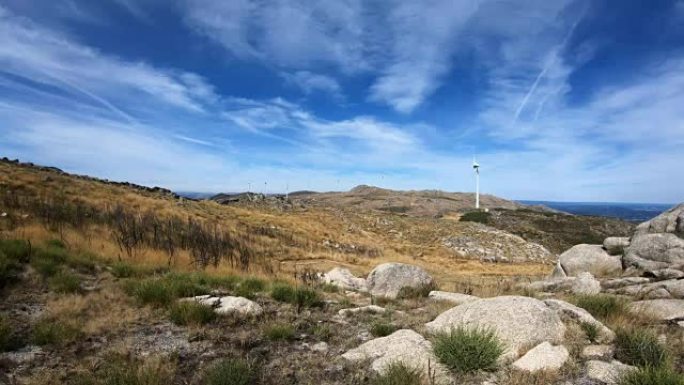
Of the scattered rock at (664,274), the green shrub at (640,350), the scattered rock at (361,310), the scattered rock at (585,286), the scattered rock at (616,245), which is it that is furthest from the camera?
the scattered rock at (616,245)

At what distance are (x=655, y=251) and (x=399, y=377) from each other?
15.6 metres

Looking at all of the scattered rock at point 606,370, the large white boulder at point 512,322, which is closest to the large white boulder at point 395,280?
the large white boulder at point 512,322

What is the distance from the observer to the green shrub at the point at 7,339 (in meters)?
6.07

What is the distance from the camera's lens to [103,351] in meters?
6.23

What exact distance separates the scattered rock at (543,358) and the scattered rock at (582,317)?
1268mm

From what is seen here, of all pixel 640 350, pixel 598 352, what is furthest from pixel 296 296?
pixel 640 350

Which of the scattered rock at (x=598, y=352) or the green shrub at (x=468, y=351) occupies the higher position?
the green shrub at (x=468, y=351)

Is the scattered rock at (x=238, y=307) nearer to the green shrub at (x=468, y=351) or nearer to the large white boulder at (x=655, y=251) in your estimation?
the green shrub at (x=468, y=351)

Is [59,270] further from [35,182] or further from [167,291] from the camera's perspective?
[35,182]

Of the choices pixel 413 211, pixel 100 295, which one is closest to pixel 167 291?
pixel 100 295

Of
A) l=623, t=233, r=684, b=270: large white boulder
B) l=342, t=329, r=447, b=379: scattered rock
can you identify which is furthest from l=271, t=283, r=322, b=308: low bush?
l=623, t=233, r=684, b=270: large white boulder

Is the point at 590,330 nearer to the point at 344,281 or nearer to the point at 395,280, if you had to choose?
the point at 395,280

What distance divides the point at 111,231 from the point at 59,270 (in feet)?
21.9

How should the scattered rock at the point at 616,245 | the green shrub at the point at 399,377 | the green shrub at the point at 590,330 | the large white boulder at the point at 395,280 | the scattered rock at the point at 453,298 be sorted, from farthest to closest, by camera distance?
the scattered rock at the point at 616,245
the large white boulder at the point at 395,280
the scattered rock at the point at 453,298
the green shrub at the point at 590,330
the green shrub at the point at 399,377
